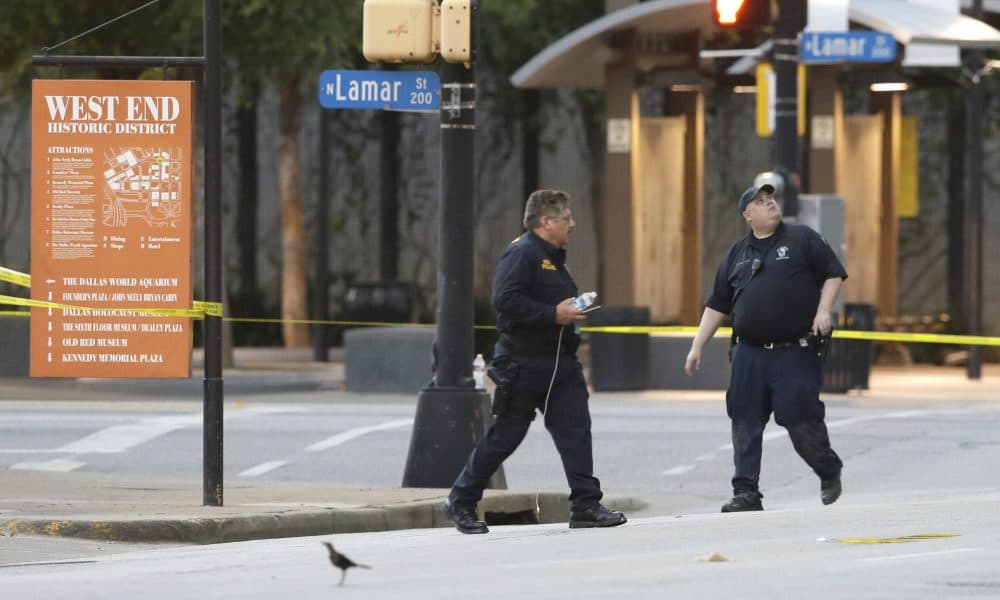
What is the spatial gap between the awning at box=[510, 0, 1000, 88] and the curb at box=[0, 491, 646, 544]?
12.1m

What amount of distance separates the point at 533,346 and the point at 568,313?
0.96 feet

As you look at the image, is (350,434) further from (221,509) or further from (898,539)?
(898,539)

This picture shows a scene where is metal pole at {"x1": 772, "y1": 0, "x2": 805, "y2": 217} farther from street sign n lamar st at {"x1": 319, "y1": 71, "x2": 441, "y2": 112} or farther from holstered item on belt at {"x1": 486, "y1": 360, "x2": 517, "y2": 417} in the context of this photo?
holstered item on belt at {"x1": 486, "y1": 360, "x2": 517, "y2": 417}

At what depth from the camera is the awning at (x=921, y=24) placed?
77.5 ft

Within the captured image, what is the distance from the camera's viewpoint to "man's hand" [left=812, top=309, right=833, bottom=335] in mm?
11539

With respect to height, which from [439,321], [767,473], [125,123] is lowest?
[767,473]

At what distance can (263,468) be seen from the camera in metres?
15.9

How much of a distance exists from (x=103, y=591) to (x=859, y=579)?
3017mm

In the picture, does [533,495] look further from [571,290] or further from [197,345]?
[197,345]

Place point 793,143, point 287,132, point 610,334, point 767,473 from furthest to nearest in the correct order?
point 287,132
point 610,334
point 793,143
point 767,473

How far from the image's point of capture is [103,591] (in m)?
8.71

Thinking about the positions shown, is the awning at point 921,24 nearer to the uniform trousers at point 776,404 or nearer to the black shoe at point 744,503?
the uniform trousers at point 776,404

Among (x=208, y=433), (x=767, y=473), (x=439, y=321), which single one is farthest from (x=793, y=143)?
(x=208, y=433)

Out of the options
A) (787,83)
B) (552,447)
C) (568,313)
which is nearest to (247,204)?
(787,83)
